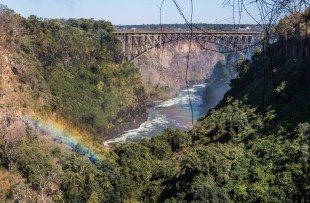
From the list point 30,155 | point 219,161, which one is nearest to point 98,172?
point 219,161

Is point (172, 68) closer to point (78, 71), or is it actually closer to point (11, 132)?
point (78, 71)

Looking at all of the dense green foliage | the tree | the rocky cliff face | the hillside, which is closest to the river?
the dense green foliage

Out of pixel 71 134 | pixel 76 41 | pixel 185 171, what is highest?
pixel 76 41

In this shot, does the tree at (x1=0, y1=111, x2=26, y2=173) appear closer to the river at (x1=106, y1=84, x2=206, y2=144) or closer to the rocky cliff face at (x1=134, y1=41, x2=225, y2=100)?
the river at (x1=106, y1=84, x2=206, y2=144)

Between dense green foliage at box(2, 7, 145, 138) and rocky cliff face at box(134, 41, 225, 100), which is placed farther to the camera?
rocky cliff face at box(134, 41, 225, 100)

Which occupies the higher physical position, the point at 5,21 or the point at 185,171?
the point at 5,21

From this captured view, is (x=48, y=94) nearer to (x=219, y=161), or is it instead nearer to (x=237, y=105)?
(x=237, y=105)
